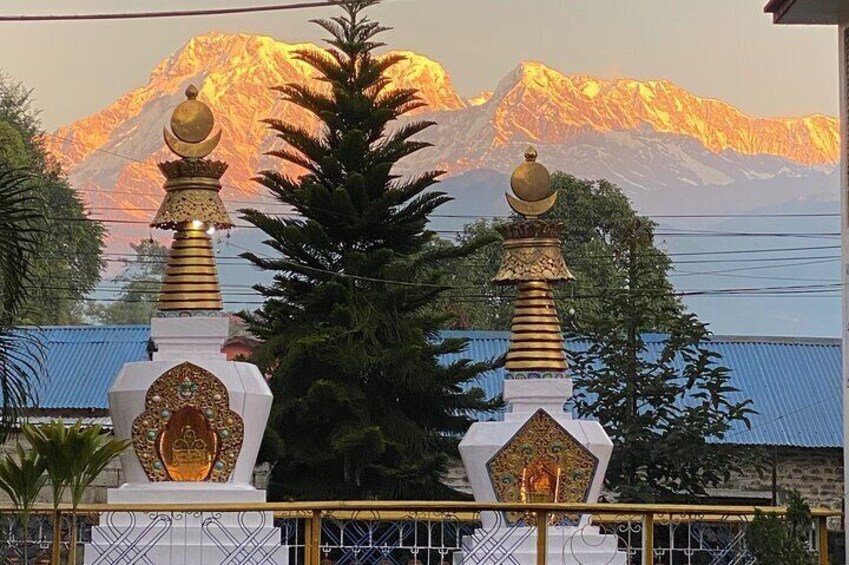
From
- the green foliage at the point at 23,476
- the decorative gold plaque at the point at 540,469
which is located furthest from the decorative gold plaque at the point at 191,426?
the green foliage at the point at 23,476

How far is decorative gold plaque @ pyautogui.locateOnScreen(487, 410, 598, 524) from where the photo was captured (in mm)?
14656

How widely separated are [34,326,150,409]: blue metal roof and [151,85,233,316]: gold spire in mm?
8418

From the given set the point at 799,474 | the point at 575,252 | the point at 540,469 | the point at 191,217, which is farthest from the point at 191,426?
the point at 575,252

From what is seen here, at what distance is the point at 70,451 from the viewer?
11.1 metres

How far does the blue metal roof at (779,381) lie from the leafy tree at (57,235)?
11870 mm

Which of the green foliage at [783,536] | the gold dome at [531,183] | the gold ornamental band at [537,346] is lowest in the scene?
the green foliage at [783,536]

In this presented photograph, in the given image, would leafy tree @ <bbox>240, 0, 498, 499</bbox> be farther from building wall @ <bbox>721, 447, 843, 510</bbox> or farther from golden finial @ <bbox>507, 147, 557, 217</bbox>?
building wall @ <bbox>721, 447, 843, 510</bbox>

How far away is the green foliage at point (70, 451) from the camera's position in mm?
11070

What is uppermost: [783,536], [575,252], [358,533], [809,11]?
[575,252]

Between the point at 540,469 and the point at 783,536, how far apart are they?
4445 mm

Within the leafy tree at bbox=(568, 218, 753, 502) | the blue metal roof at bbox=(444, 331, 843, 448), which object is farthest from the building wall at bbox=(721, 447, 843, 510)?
the leafy tree at bbox=(568, 218, 753, 502)

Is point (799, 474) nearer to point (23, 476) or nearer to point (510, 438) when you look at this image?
point (510, 438)

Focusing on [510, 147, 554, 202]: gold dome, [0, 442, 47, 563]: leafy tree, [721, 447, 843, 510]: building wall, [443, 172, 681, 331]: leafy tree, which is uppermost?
[443, 172, 681, 331]: leafy tree

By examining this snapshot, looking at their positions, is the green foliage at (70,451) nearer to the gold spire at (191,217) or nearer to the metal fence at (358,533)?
the metal fence at (358,533)
